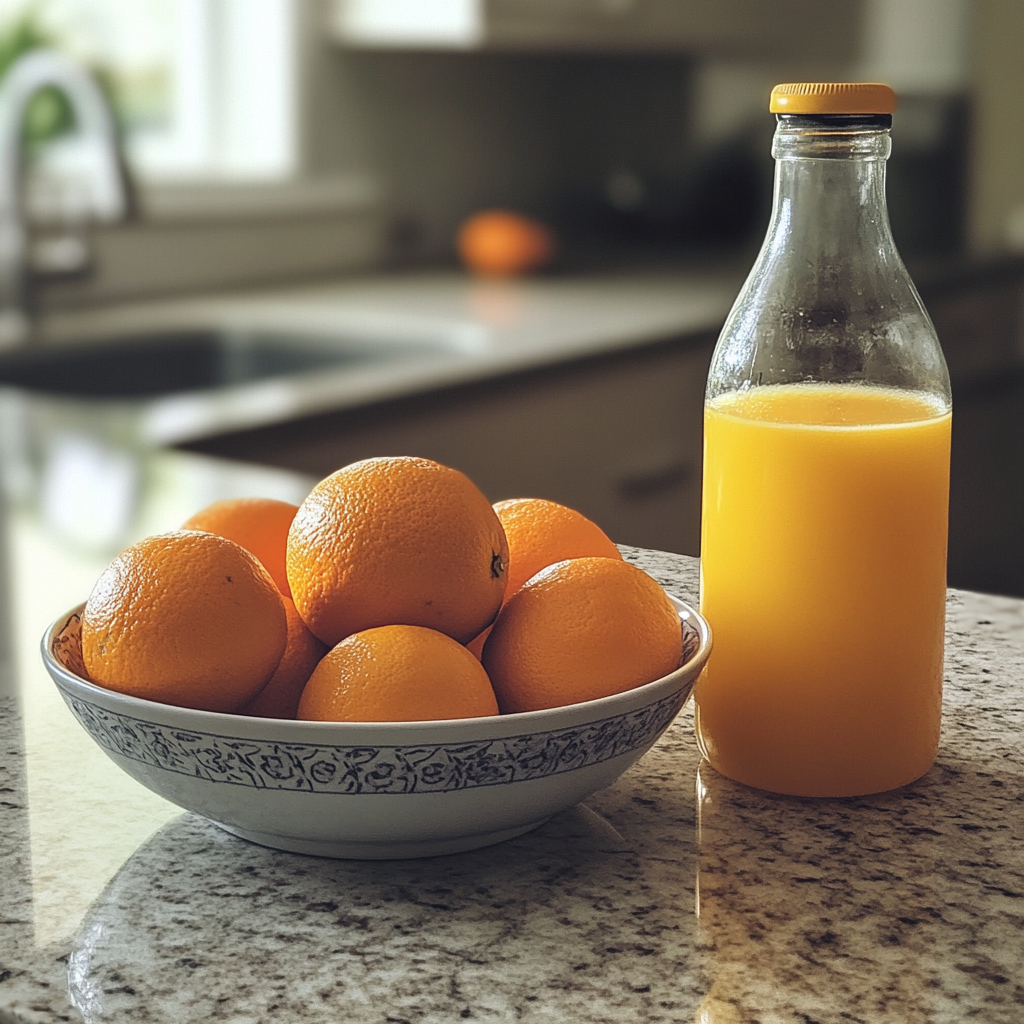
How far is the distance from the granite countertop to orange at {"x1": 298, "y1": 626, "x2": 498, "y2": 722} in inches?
3.0

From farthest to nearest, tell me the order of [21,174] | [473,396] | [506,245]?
1. [506,245]
2. [21,174]
3. [473,396]

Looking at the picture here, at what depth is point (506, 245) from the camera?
11.0ft

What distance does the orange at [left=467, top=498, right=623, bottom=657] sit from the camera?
2.21ft

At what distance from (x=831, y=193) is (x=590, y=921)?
1.07ft

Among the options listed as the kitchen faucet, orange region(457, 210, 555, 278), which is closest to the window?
the kitchen faucet

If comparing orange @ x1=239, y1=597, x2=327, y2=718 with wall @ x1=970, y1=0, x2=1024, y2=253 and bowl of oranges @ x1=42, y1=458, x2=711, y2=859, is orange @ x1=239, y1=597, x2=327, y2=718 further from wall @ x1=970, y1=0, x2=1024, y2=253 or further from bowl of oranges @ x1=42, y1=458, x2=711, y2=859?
wall @ x1=970, y1=0, x2=1024, y2=253

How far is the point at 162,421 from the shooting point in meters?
1.86

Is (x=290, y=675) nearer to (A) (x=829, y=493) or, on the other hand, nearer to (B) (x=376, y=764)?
(B) (x=376, y=764)

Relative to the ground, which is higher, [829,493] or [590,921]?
[829,493]

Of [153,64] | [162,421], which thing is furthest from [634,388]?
[153,64]

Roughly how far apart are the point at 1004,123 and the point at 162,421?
3001mm

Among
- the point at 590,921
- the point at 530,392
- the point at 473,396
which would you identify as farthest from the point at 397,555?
Answer: the point at 530,392

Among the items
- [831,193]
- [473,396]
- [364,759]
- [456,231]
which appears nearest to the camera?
[364,759]

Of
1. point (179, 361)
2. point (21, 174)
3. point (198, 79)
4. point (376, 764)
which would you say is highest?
point (198, 79)
